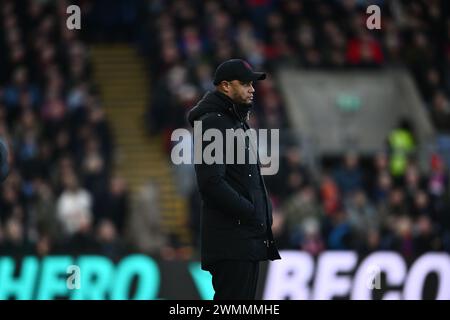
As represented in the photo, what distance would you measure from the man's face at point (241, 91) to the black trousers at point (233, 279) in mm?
1121

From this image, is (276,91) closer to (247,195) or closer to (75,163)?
(75,163)

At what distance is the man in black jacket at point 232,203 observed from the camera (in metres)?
8.90

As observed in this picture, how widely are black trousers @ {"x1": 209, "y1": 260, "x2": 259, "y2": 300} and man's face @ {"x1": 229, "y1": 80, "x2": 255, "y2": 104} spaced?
3.68 feet

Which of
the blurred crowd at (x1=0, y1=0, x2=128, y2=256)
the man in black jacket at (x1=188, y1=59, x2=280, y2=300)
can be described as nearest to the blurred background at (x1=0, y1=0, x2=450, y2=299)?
the blurred crowd at (x1=0, y1=0, x2=128, y2=256)

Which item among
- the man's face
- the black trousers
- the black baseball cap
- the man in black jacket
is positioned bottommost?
the black trousers

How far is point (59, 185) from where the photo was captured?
65.2 ft

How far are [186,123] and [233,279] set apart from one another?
12379 mm

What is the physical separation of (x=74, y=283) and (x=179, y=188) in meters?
7.18

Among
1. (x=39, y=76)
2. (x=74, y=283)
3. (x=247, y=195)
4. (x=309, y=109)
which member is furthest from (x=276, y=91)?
(x=247, y=195)

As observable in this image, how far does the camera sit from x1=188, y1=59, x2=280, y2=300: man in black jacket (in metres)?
8.90

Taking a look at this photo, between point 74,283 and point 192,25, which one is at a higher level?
point 192,25

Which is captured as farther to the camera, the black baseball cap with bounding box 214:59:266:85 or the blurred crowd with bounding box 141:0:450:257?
the blurred crowd with bounding box 141:0:450:257

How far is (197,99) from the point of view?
71.2 ft

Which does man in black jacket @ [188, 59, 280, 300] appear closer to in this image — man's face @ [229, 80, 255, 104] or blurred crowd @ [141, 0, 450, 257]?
man's face @ [229, 80, 255, 104]
